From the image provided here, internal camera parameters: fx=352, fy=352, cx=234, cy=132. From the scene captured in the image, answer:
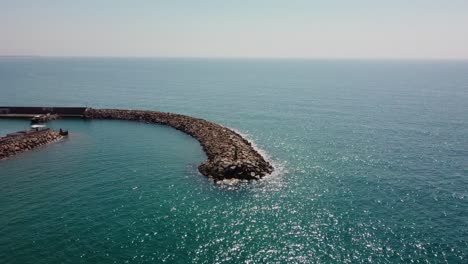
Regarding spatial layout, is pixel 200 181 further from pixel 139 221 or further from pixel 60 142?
pixel 60 142

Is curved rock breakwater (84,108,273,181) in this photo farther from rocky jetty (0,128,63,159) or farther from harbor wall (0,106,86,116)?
rocky jetty (0,128,63,159)

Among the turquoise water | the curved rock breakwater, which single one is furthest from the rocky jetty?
the curved rock breakwater

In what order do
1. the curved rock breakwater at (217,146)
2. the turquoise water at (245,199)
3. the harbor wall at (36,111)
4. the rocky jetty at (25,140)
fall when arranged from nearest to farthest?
1. the turquoise water at (245,199)
2. the curved rock breakwater at (217,146)
3. the rocky jetty at (25,140)
4. the harbor wall at (36,111)

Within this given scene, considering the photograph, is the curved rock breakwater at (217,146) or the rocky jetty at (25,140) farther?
the rocky jetty at (25,140)

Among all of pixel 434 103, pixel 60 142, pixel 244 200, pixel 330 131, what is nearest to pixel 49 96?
pixel 60 142

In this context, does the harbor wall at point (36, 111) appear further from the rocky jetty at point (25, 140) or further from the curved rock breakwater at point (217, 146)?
the rocky jetty at point (25, 140)

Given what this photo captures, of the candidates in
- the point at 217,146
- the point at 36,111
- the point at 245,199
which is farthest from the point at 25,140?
the point at 245,199

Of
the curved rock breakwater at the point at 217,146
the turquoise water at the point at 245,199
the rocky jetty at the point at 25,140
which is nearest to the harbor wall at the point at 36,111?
the curved rock breakwater at the point at 217,146

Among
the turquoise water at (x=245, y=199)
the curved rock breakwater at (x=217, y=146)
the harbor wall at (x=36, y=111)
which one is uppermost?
the harbor wall at (x=36, y=111)
